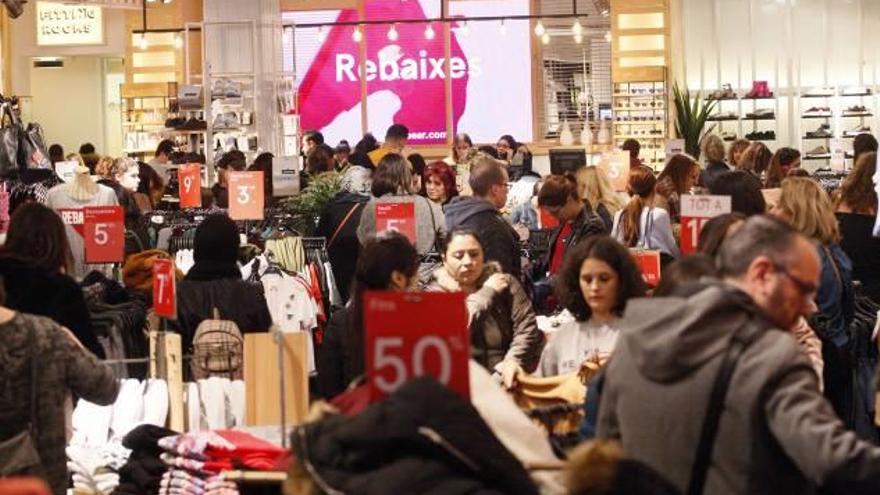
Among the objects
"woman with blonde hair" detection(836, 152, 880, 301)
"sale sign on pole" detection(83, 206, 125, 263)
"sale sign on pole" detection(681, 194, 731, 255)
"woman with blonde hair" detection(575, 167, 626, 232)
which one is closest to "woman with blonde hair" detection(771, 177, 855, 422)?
"sale sign on pole" detection(681, 194, 731, 255)

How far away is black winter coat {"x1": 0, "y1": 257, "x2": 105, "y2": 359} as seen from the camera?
6.36m

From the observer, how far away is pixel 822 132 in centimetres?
2478

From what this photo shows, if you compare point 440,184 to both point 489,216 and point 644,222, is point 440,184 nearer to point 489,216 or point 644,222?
point 644,222

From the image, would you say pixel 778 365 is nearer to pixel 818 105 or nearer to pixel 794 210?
pixel 794 210

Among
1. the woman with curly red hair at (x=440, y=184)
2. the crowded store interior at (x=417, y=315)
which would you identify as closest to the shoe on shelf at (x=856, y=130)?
the crowded store interior at (x=417, y=315)

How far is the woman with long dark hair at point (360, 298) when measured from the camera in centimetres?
591

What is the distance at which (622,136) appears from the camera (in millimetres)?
24031

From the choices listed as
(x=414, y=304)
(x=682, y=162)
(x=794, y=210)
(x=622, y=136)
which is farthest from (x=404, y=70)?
(x=414, y=304)

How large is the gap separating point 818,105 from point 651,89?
2.80 metres

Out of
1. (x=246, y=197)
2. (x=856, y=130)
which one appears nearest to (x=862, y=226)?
(x=246, y=197)

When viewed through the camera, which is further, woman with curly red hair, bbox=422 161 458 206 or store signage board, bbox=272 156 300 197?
store signage board, bbox=272 156 300 197

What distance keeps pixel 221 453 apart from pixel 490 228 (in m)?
3.31

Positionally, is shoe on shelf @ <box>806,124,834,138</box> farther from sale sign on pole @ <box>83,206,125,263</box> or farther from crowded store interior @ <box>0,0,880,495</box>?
sale sign on pole @ <box>83,206,125,263</box>

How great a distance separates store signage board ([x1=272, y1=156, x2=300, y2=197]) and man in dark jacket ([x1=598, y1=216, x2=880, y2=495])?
28.3 ft
